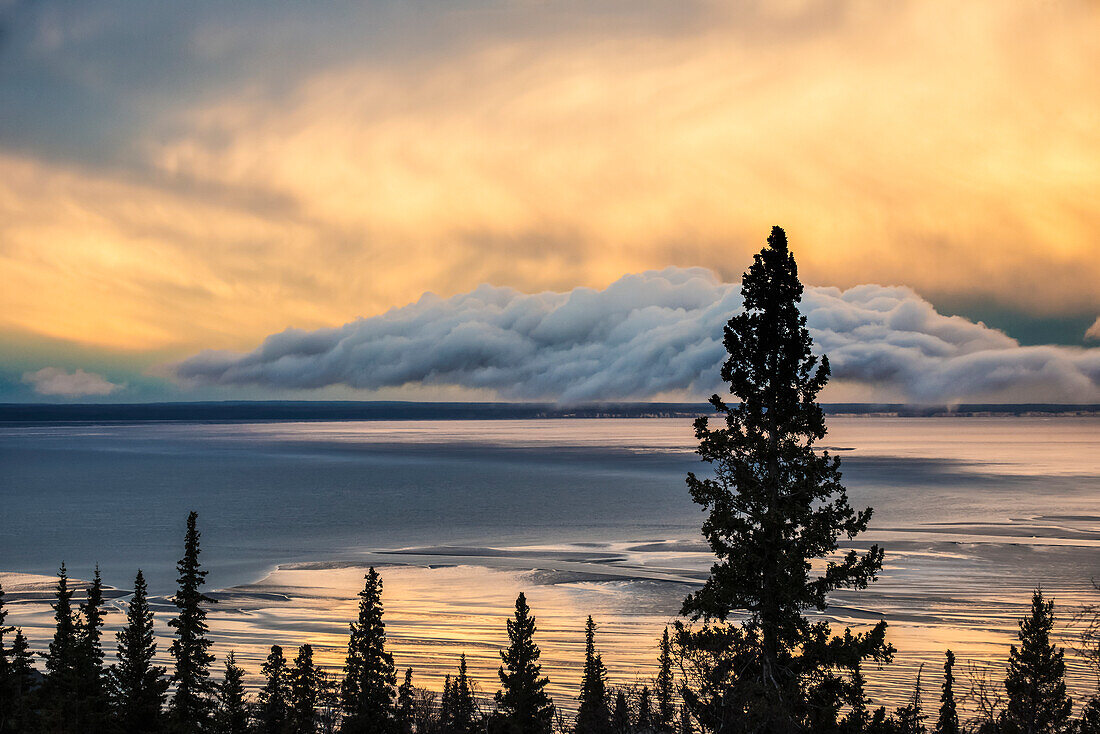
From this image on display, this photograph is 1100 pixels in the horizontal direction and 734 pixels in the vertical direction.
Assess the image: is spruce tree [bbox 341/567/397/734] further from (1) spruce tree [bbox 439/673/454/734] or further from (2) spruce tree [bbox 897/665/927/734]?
(2) spruce tree [bbox 897/665/927/734]

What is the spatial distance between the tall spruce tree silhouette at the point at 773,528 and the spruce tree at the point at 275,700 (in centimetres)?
2100

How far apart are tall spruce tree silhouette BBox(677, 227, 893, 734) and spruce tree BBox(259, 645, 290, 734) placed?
21.0 metres

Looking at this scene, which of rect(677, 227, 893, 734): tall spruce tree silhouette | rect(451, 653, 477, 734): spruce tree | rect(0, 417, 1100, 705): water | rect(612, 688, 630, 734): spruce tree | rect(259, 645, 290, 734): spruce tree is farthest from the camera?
rect(0, 417, 1100, 705): water

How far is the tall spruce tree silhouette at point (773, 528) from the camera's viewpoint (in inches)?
906

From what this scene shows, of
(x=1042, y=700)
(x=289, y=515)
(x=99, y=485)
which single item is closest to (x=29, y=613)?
(x=1042, y=700)

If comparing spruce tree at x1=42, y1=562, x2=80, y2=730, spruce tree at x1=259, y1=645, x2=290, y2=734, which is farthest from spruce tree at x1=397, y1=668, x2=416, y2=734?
spruce tree at x1=42, y1=562, x2=80, y2=730

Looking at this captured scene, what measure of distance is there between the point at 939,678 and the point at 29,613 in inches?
2148

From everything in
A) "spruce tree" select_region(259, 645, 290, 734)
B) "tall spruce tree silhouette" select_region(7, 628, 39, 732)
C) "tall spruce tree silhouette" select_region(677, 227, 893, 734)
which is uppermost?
"tall spruce tree silhouette" select_region(677, 227, 893, 734)

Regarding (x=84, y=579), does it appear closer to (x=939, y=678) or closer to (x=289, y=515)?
(x=289, y=515)

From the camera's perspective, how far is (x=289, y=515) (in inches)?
5202

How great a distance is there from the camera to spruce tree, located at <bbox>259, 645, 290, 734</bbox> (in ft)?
125

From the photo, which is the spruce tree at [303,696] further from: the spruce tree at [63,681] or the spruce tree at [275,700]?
the spruce tree at [63,681]

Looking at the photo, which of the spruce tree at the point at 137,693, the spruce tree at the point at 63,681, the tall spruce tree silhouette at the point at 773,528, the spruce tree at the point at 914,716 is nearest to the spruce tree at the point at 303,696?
the spruce tree at the point at 137,693

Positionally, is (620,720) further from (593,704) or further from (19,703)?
→ (19,703)
